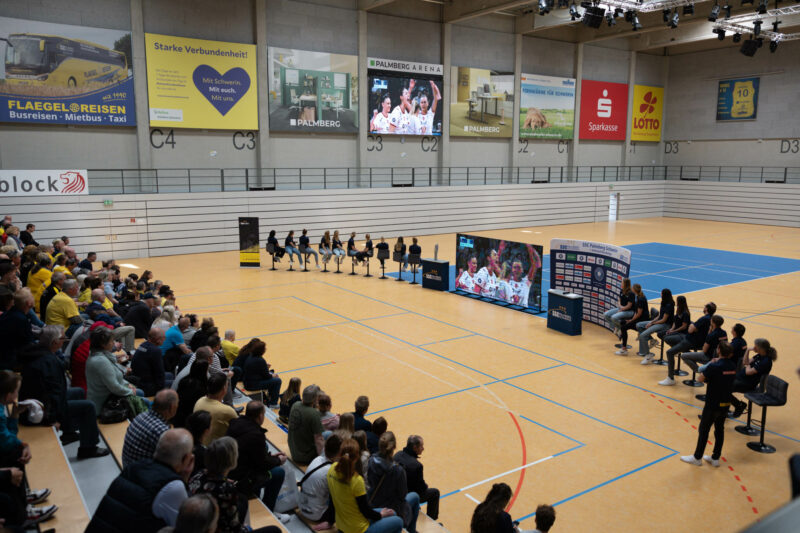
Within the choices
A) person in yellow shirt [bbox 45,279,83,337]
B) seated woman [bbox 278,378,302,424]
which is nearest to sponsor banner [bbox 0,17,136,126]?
person in yellow shirt [bbox 45,279,83,337]

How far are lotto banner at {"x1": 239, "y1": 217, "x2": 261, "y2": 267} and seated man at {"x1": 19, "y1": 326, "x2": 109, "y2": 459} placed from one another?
15.7 m

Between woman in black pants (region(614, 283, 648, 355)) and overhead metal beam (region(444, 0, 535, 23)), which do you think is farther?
overhead metal beam (region(444, 0, 535, 23))

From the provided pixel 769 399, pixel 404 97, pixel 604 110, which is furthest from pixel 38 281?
pixel 604 110

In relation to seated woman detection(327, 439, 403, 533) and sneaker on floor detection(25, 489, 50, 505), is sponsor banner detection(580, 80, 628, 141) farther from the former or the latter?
sneaker on floor detection(25, 489, 50, 505)

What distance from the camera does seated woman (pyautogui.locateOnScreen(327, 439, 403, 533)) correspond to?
552 cm

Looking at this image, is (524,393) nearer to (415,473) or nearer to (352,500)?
(415,473)

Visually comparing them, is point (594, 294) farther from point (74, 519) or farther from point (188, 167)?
point (188, 167)

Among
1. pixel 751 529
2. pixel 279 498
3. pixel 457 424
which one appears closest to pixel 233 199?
pixel 457 424

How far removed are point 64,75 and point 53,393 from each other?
69.5 feet

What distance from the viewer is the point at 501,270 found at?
18.1 meters

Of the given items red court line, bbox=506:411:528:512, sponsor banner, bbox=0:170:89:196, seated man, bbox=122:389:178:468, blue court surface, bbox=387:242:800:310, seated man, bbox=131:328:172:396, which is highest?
sponsor banner, bbox=0:170:89:196

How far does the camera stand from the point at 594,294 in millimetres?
15750

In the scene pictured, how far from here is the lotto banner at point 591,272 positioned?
14852mm

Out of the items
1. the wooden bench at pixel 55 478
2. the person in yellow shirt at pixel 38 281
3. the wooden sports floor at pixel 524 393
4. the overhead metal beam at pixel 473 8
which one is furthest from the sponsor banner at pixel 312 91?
the wooden bench at pixel 55 478
